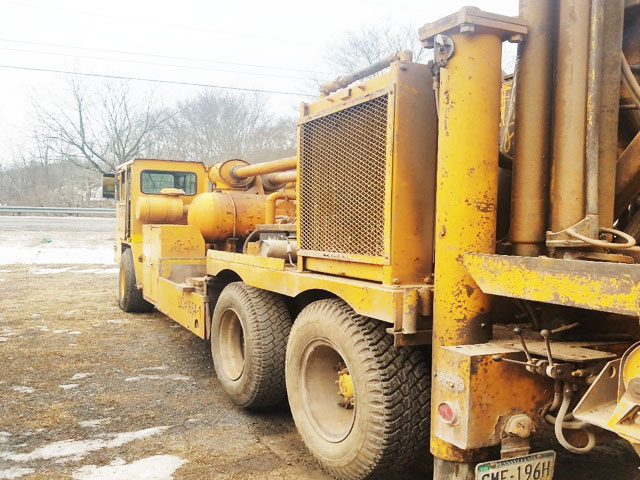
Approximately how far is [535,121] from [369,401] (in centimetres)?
151

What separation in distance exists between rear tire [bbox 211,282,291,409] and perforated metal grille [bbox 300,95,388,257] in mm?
695

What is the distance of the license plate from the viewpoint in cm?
240

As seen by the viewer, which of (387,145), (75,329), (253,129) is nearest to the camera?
(387,145)

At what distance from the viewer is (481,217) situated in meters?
2.67

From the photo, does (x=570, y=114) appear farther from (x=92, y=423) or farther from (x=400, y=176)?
(x=92, y=423)

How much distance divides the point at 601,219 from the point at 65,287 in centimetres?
1090

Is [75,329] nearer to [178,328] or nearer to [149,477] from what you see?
[178,328]

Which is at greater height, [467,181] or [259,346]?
[467,181]

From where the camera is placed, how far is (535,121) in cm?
271

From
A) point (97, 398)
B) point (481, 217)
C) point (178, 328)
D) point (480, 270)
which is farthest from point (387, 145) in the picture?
point (178, 328)

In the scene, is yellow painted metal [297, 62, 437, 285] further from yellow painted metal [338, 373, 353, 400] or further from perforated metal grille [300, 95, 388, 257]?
yellow painted metal [338, 373, 353, 400]

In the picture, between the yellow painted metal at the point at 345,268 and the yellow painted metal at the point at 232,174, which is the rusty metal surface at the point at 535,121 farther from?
the yellow painted metal at the point at 232,174

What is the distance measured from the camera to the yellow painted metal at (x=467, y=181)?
8.71 feet

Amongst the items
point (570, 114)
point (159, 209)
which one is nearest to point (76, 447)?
point (570, 114)
